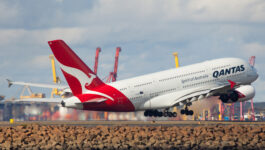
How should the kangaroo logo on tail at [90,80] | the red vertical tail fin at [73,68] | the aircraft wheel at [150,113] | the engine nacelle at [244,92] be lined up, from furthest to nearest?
the engine nacelle at [244,92]
the aircraft wheel at [150,113]
the kangaroo logo on tail at [90,80]
the red vertical tail fin at [73,68]

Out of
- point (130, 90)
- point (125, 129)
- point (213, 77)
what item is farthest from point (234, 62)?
point (125, 129)

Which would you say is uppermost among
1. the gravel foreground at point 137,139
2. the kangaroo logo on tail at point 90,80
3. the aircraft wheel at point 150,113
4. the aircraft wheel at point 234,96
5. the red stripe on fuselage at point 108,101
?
the kangaroo logo on tail at point 90,80

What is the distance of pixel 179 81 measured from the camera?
68.8m

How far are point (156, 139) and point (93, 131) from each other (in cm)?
598

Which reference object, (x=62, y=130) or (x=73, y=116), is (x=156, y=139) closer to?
(x=62, y=130)

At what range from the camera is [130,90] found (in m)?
63.8

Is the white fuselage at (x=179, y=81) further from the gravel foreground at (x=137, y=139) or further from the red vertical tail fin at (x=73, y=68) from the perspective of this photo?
the gravel foreground at (x=137, y=139)

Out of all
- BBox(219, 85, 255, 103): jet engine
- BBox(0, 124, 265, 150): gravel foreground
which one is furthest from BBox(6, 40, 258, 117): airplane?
BBox(0, 124, 265, 150): gravel foreground

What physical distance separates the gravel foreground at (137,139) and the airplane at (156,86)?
1941cm

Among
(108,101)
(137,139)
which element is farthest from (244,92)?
(137,139)

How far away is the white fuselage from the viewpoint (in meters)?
64.8

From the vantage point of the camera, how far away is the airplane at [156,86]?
6050cm

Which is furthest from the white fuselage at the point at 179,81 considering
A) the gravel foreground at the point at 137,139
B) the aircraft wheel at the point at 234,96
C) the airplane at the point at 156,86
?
the gravel foreground at the point at 137,139

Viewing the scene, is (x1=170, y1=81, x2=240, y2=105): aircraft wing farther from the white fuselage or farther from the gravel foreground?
the gravel foreground
